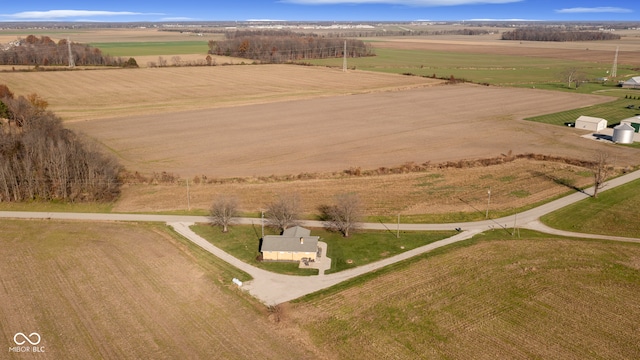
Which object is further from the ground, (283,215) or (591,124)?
(591,124)

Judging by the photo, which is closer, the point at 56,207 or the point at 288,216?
the point at 288,216

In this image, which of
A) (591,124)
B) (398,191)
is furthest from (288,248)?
(591,124)

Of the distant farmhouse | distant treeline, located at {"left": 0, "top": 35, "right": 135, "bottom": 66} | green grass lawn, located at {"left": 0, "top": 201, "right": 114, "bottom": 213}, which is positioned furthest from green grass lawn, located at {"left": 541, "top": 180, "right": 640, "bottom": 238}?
distant treeline, located at {"left": 0, "top": 35, "right": 135, "bottom": 66}

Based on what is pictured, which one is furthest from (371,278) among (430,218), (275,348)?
(430,218)

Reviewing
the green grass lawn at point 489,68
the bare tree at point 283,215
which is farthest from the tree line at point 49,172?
the green grass lawn at point 489,68

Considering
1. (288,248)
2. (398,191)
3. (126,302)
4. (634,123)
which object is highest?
(634,123)

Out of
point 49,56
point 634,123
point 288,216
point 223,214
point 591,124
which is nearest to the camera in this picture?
point 223,214

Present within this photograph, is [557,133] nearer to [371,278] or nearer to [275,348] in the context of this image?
[371,278]

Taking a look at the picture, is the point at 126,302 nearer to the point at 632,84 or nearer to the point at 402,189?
the point at 402,189

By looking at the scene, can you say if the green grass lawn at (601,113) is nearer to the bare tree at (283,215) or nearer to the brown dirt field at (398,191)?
the brown dirt field at (398,191)
